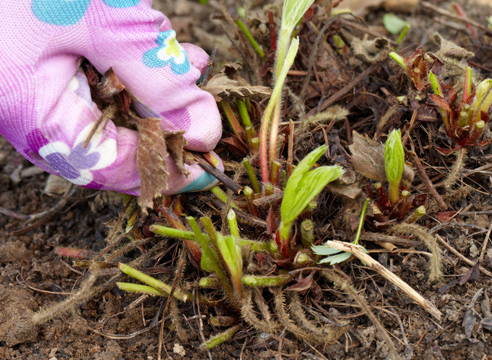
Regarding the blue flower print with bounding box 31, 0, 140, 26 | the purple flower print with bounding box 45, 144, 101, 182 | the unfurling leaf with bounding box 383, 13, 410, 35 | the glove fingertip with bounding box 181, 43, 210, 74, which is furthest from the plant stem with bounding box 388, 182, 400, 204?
the unfurling leaf with bounding box 383, 13, 410, 35

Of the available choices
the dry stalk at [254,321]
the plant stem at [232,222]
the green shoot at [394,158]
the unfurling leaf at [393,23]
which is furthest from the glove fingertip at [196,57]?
the unfurling leaf at [393,23]

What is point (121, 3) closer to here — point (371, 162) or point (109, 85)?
point (109, 85)

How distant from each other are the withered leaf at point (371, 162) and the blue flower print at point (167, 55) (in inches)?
20.2

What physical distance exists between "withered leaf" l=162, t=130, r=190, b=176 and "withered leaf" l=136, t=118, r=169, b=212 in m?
0.03

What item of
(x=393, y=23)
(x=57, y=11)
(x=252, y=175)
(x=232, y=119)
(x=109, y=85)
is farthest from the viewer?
(x=393, y=23)

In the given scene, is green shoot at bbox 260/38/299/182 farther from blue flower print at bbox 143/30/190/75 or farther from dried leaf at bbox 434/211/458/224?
dried leaf at bbox 434/211/458/224

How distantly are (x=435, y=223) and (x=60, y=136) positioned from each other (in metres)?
1.03

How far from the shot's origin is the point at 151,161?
105cm

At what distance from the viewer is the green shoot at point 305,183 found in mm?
968

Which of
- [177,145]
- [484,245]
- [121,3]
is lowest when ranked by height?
[484,245]

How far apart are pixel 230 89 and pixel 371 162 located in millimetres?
477

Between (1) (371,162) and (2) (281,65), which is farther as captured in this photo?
(2) (281,65)

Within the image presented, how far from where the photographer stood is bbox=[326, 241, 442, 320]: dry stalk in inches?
41.3

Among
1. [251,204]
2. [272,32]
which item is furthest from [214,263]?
[272,32]
